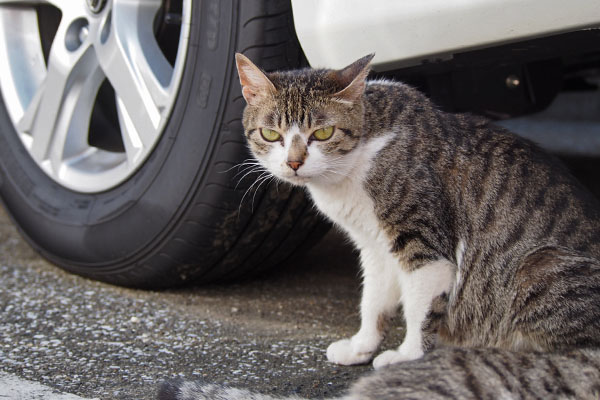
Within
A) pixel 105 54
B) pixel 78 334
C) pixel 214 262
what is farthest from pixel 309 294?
pixel 105 54

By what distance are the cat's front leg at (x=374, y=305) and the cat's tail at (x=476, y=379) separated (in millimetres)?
720

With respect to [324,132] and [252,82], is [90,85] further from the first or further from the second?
[324,132]

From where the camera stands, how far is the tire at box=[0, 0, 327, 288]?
256 centimetres

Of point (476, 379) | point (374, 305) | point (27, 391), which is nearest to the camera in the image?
point (476, 379)

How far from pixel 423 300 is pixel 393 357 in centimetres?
24

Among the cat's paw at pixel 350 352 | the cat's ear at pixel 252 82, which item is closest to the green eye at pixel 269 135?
A: the cat's ear at pixel 252 82

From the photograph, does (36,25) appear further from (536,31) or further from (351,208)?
(536,31)

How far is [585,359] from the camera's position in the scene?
1.84 m

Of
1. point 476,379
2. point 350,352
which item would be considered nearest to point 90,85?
point 350,352

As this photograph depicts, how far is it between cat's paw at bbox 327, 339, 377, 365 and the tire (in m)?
0.57

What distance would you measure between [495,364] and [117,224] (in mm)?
1713

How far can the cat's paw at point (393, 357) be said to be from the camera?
2.32 metres

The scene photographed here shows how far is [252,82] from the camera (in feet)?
7.96

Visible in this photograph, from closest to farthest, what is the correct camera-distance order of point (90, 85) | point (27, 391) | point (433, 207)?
point (27, 391) < point (433, 207) < point (90, 85)
